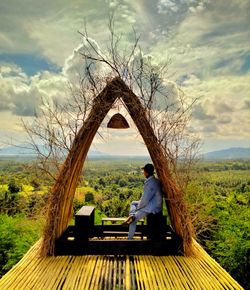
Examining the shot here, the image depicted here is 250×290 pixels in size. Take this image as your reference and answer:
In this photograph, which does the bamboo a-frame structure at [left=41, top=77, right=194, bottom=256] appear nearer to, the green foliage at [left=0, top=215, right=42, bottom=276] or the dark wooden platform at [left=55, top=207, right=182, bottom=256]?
the dark wooden platform at [left=55, top=207, right=182, bottom=256]

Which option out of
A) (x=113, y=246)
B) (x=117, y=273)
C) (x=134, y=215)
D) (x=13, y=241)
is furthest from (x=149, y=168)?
(x=13, y=241)

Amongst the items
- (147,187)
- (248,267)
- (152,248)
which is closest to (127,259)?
(152,248)

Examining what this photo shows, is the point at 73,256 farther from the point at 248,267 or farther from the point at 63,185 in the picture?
the point at 248,267

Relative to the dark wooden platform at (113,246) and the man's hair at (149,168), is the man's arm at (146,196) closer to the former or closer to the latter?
the man's hair at (149,168)

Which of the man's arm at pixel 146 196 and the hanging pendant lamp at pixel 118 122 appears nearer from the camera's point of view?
the man's arm at pixel 146 196

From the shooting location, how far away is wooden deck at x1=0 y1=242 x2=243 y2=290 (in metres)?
3.87

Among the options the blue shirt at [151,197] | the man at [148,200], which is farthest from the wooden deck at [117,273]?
the blue shirt at [151,197]

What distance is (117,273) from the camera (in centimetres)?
427

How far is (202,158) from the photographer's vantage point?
19.8 ft

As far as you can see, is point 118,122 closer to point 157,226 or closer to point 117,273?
point 157,226

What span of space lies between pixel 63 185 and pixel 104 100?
1436 mm

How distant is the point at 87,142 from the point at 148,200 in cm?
131

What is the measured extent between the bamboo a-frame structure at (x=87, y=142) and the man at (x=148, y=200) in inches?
5.2

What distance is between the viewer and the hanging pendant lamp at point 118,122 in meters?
5.59
